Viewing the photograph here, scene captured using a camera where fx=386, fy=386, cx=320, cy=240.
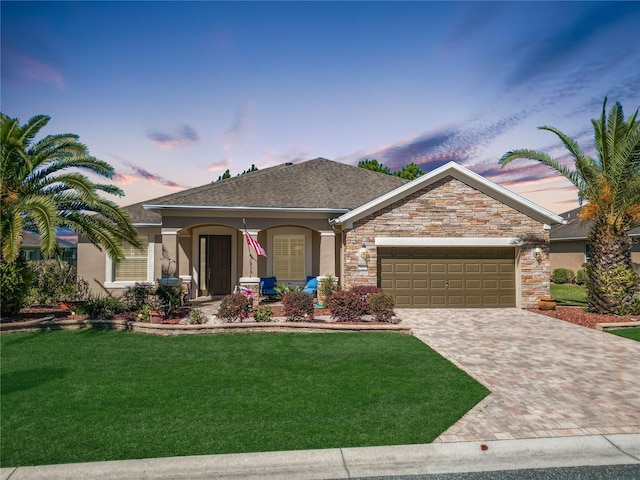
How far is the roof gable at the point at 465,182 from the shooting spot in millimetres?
14453

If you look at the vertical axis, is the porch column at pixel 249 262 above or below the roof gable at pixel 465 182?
below

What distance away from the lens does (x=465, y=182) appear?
14961 millimetres

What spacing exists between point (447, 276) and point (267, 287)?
23.8ft

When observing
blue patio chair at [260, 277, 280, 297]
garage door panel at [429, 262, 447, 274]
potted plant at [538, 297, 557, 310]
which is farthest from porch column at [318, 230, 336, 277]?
potted plant at [538, 297, 557, 310]

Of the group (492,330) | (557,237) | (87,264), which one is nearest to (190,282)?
(87,264)

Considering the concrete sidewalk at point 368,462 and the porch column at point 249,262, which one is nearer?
the concrete sidewalk at point 368,462

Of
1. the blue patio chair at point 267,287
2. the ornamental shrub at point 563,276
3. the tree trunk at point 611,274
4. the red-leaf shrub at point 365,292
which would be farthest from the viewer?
the ornamental shrub at point 563,276

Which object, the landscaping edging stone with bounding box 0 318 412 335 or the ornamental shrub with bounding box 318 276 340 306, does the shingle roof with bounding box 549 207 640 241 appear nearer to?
the ornamental shrub with bounding box 318 276 340 306

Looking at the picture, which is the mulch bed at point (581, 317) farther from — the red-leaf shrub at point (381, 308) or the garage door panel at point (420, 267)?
the red-leaf shrub at point (381, 308)

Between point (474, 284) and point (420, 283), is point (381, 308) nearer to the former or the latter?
point (420, 283)

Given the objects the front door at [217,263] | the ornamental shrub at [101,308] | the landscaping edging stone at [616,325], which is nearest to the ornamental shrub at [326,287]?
the front door at [217,263]

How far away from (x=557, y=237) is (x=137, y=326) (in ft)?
93.8

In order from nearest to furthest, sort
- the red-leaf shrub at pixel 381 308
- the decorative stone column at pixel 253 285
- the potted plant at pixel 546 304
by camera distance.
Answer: the red-leaf shrub at pixel 381 308 → the decorative stone column at pixel 253 285 → the potted plant at pixel 546 304

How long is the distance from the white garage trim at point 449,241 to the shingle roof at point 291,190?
8.02 ft
